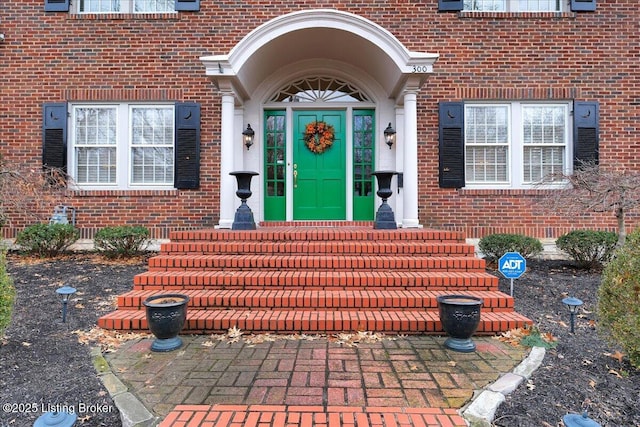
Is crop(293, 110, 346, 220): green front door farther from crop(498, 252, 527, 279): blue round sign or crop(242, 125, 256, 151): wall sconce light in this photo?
crop(498, 252, 527, 279): blue round sign

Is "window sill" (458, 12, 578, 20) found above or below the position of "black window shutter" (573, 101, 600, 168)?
above

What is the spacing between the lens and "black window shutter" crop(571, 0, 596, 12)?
720 cm

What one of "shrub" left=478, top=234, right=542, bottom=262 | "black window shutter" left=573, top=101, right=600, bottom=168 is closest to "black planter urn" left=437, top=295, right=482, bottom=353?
"shrub" left=478, top=234, right=542, bottom=262

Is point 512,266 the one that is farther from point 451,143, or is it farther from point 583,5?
point 583,5

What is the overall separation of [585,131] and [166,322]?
7.81m

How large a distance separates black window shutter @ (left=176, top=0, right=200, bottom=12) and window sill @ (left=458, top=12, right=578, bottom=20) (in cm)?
505

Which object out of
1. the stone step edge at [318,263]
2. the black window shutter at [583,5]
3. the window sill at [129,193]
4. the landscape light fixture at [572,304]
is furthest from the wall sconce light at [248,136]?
the black window shutter at [583,5]

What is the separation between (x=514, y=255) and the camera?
441 cm

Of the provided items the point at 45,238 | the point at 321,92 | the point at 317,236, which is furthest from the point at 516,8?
the point at 45,238

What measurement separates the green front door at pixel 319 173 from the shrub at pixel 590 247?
3.84 metres

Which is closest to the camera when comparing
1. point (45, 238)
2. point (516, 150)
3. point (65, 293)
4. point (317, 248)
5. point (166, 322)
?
point (166, 322)

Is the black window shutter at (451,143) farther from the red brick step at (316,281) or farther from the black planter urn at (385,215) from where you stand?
the red brick step at (316,281)

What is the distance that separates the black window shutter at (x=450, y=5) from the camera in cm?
721

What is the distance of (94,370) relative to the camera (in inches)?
115
